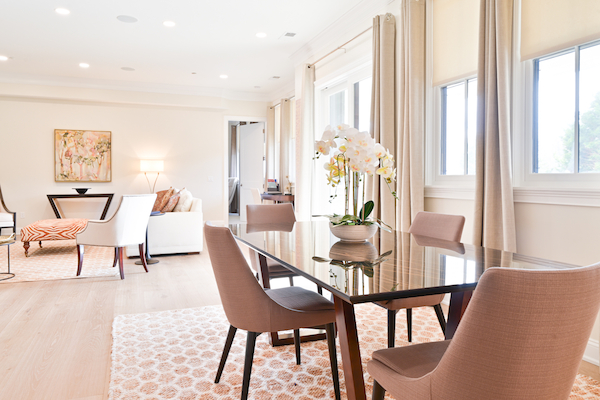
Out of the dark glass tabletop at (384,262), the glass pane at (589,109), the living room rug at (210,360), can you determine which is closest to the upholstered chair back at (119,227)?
the living room rug at (210,360)

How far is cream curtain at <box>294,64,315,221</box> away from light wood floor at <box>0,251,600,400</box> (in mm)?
1555

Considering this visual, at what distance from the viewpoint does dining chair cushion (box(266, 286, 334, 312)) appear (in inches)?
70.1

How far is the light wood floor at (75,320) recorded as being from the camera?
2.03m

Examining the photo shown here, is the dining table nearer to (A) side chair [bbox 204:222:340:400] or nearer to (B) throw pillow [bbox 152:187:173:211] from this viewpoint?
(A) side chair [bbox 204:222:340:400]

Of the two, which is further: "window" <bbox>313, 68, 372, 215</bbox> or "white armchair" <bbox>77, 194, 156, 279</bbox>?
"window" <bbox>313, 68, 372, 215</bbox>

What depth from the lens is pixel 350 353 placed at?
131 centimetres

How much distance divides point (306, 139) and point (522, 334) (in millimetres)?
4859

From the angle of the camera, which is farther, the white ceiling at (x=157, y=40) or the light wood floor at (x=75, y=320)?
the white ceiling at (x=157, y=40)

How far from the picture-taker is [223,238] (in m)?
1.58

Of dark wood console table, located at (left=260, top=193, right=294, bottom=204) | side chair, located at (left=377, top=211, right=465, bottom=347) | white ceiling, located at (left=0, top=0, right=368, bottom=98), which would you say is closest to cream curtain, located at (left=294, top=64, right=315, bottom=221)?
white ceiling, located at (left=0, top=0, right=368, bottom=98)

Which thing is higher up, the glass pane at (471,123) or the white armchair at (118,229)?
the glass pane at (471,123)

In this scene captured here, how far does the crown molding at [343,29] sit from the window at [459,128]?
108cm

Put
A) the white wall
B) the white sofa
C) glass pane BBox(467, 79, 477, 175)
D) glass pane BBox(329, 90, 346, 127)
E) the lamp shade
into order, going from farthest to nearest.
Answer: the lamp shade
the white wall
glass pane BBox(329, 90, 346, 127)
the white sofa
glass pane BBox(467, 79, 477, 175)

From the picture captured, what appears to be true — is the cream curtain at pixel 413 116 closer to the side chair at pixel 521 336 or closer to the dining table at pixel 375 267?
the dining table at pixel 375 267
